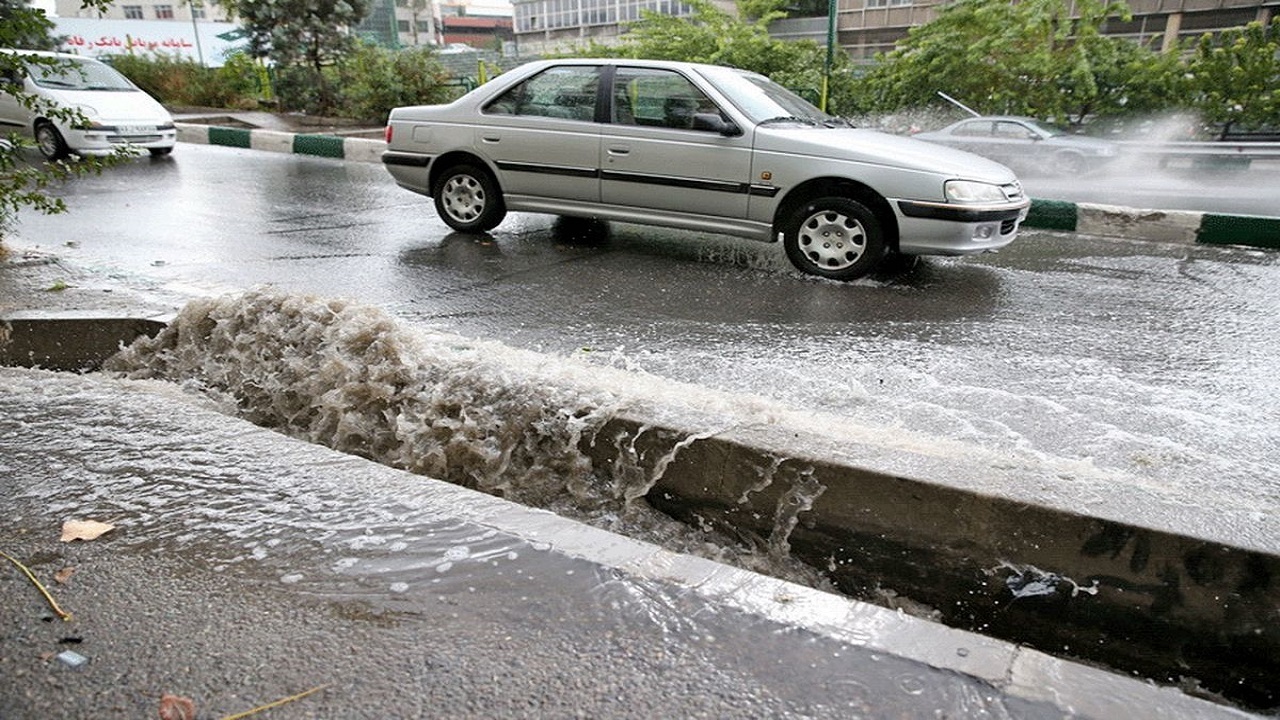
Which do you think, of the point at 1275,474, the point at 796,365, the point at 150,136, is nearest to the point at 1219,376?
the point at 1275,474

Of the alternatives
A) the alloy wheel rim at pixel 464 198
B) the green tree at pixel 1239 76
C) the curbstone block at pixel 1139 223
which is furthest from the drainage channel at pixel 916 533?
the green tree at pixel 1239 76

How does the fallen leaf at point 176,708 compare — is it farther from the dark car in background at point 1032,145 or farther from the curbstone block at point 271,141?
the curbstone block at point 271,141

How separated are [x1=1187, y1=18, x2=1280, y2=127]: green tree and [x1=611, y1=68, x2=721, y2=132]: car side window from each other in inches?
296

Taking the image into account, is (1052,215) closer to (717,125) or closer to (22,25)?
(717,125)

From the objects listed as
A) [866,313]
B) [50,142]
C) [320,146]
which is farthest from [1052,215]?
[50,142]

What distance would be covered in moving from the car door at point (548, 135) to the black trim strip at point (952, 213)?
239 centimetres

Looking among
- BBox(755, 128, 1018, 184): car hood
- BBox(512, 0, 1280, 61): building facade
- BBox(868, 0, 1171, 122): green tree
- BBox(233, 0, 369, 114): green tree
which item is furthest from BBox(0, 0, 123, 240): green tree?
BBox(233, 0, 369, 114): green tree

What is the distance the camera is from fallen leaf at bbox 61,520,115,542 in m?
2.44

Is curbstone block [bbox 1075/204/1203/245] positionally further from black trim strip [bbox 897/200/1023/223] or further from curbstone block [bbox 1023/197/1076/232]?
black trim strip [bbox 897/200/1023/223]

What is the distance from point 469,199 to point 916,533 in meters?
5.52

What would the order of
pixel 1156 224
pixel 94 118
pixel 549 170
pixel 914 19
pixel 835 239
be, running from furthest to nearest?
pixel 914 19 < pixel 94 118 < pixel 1156 224 < pixel 549 170 < pixel 835 239

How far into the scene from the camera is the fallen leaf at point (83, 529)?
2.44 m

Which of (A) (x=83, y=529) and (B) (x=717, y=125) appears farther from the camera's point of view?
(B) (x=717, y=125)

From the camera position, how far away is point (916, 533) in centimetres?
273
